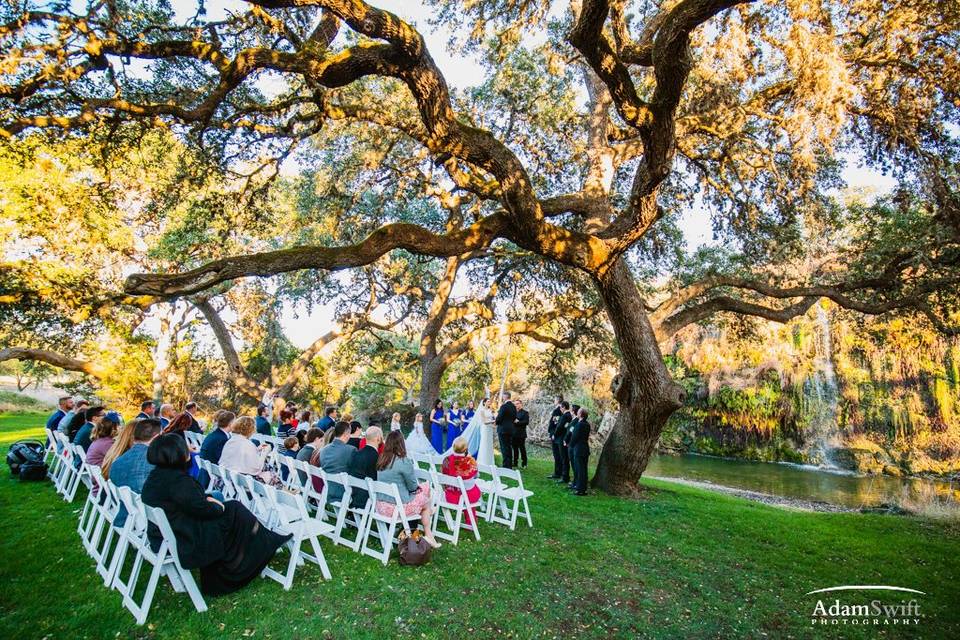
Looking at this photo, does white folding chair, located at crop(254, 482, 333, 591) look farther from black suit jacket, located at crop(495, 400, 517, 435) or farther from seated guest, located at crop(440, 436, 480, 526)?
black suit jacket, located at crop(495, 400, 517, 435)

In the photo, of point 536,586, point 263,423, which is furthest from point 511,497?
point 263,423

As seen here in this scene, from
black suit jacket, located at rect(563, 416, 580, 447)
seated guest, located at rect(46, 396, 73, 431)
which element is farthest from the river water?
seated guest, located at rect(46, 396, 73, 431)

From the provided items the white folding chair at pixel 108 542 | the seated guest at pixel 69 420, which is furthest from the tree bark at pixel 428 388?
the white folding chair at pixel 108 542

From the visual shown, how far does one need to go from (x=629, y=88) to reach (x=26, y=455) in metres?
10.4

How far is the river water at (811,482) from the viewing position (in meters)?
14.9

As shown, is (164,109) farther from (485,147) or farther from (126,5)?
(485,147)

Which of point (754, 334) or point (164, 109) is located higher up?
point (164, 109)

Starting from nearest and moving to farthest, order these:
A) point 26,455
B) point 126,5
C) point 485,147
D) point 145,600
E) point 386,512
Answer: point 145,600 < point 386,512 < point 485,147 < point 126,5 < point 26,455

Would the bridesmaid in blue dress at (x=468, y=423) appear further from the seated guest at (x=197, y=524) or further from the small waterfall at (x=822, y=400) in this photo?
the small waterfall at (x=822, y=400)

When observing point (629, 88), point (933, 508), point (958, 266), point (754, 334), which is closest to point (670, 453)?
point (933, 508)

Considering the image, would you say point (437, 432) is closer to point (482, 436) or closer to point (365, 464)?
point (482, 436)

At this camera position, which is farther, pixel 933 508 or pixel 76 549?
pixel 933 508

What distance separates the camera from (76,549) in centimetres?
505

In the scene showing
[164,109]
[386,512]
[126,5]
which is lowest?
[386,512]
